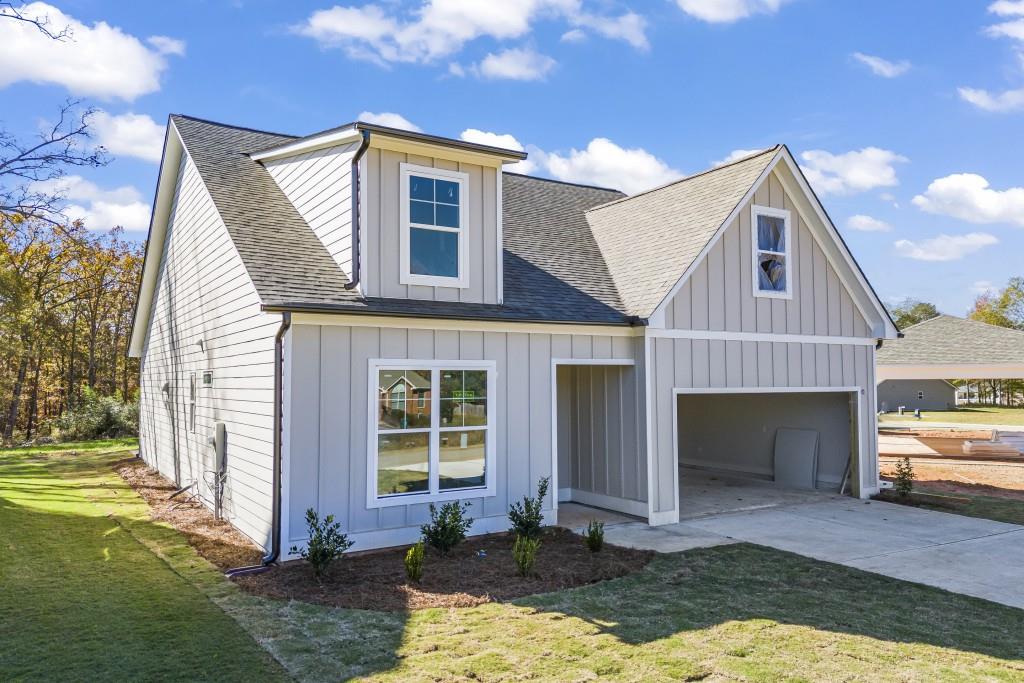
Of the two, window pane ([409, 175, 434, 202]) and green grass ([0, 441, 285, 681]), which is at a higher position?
window pane ([409, 175, 434, 202])

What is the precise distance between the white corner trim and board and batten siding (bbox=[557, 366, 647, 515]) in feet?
16.6

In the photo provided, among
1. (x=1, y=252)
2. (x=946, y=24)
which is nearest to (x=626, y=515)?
(x=946, y=24)

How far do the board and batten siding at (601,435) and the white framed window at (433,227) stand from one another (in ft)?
9.87

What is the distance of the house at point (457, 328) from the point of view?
8.09 m

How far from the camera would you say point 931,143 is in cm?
2372

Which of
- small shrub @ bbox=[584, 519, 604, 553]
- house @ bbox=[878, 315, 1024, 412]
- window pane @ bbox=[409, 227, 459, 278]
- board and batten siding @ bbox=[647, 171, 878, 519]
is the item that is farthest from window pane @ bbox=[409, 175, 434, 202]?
house @ bbox=[878, 315, 1024, 412]

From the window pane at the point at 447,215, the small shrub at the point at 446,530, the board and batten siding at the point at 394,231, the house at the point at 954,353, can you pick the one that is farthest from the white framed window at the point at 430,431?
the house at the point at 954,353

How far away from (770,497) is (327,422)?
8.45m

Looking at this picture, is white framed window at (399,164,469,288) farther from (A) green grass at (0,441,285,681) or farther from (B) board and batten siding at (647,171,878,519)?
(A) green grass at (0,441,285,681)

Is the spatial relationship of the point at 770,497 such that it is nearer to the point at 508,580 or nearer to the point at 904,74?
the point at 508,580

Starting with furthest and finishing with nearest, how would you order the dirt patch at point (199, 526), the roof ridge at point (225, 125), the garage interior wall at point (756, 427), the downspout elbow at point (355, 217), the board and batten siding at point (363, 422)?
1. the garage interior wall at point (756, 427)
2. the roof ridge at point (225, 125)
3. the downspout elbow at point (355, 217)
4. the dirt patch at point (199, 526)
5. the board and batten siding at point (363, 422)

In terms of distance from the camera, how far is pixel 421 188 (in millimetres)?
9062

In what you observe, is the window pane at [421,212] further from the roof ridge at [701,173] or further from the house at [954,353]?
the house at [954,353]

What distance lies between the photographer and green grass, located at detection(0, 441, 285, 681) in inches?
186
